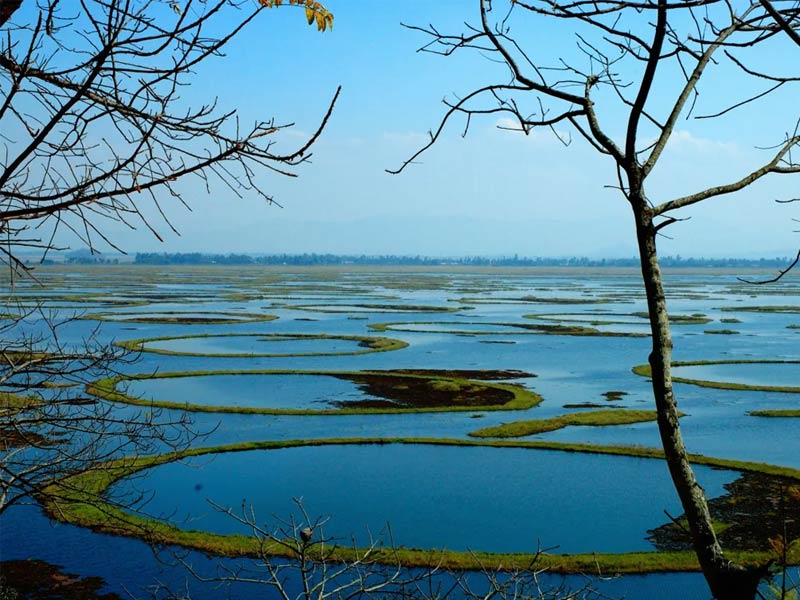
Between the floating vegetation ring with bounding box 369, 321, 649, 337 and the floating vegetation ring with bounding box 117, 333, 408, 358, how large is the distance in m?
5.65

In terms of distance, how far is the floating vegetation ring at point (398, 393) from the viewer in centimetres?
2462

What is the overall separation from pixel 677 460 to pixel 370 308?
2449 inches

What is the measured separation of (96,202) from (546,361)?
34.0 m

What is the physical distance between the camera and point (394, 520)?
15.4 metres

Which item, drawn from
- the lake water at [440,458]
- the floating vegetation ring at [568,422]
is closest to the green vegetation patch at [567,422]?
the floating vegetation ring at [568,422]

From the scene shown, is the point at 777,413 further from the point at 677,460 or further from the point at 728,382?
the point at 677,460

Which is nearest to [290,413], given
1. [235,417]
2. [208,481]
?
[235,417]

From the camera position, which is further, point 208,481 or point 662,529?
point 208,481

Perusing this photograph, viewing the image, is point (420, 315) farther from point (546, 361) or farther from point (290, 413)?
point (290, 413)

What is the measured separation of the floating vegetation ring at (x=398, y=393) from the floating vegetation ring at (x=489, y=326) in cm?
1533

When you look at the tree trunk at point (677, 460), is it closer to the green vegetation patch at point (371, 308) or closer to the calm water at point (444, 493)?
the calm water at point (444, 493)

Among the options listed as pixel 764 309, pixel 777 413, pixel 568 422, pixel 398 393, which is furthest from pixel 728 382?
pixel 764 309

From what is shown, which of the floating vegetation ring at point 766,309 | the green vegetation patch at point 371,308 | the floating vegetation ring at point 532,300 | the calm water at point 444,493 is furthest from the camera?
the floating vegetation ring at point 532,300

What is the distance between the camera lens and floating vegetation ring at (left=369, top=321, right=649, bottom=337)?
47.0 metres
